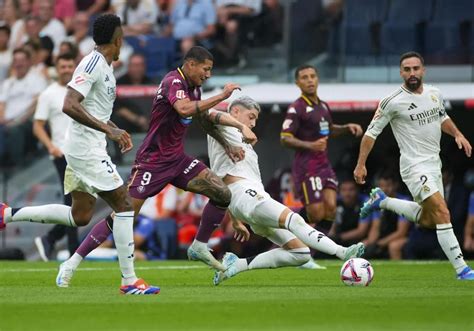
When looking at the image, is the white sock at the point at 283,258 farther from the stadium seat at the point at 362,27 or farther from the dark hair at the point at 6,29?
the dark hair at the point at 6,29

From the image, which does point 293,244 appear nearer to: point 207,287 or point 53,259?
point 207,287

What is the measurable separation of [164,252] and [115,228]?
342 inches

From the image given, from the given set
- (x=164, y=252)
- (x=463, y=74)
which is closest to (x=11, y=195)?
(x=164, y=252)

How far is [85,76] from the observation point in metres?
10.9

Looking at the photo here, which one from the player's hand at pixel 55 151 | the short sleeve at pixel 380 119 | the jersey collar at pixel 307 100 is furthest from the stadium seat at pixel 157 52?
the short sleeve at pixel 380 119

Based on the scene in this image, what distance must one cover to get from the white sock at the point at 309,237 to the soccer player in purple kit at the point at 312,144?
13.5 ft

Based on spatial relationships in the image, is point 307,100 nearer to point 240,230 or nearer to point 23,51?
point 240,230

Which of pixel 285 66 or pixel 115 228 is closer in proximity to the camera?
pixel 115 228

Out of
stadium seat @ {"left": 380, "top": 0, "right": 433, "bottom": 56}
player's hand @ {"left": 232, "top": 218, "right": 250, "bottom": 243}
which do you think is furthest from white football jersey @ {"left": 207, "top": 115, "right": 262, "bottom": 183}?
stadium seat @ {"left": 380, "top": 0, "right": 433, "bottom": 56}

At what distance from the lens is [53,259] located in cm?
2008

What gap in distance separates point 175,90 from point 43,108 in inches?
235

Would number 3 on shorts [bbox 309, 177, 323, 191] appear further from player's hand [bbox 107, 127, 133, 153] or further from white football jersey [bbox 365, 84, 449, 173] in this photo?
player's hand [bbox 107, 127, 133, 153]

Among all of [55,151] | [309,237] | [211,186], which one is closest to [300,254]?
[309,237]

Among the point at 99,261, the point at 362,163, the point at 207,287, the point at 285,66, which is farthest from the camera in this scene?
the point at 285,66
